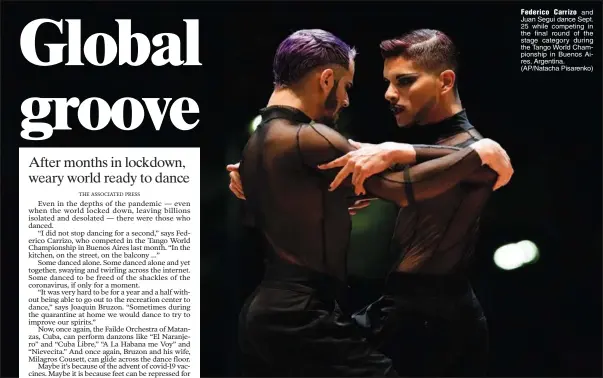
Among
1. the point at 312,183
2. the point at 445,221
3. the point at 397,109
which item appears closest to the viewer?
the point at 312,183

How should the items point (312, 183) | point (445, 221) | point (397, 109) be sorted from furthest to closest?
point (397, 109) → point (445, 221) → point (312, 183)

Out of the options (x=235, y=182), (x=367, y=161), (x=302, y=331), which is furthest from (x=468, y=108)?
(x=302, y=331)

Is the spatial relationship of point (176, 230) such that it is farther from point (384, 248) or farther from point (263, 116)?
point (384, 248)

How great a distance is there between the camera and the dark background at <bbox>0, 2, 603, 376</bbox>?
3.45m

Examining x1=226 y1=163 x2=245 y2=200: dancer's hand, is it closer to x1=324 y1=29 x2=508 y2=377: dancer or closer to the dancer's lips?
x1=324 y1=29 x2=508 y2=377: dancer

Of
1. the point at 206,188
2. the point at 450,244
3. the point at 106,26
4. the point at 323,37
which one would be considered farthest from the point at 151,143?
the point at 450,244

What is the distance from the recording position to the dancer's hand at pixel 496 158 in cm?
331

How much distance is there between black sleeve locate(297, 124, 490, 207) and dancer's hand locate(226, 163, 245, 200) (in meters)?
0.38

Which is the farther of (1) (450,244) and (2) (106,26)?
(2) (106,26)

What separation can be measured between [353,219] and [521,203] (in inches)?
30.3

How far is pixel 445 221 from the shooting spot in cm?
327

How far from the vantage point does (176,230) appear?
3.50 meters

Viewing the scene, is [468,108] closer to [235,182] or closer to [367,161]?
[367,161]

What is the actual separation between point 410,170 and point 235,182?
0.75 metres
